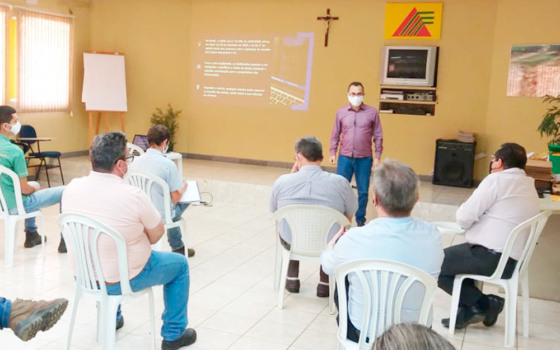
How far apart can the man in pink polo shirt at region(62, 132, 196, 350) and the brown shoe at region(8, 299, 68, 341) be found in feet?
1.00

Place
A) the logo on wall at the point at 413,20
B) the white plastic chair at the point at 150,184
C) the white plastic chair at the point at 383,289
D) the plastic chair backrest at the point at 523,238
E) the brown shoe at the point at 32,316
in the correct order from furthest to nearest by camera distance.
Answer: the logo on wall at the point at 413,20 < the white plastic chair at the point at 150,184 < the plastic chair backrest at the point at 523,238 < the brown shoe at the point at 32,316 < the white plastic chair at the point at 383,289

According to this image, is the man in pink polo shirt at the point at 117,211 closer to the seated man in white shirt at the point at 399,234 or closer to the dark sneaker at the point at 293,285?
the seated man in white shirt at the point at 399,234

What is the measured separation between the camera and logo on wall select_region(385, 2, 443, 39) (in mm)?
8523

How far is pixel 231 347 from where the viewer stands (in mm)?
3465

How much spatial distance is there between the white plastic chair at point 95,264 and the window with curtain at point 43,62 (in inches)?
256

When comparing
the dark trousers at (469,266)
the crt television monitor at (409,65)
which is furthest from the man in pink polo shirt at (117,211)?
the crt television monitor at (409,65)

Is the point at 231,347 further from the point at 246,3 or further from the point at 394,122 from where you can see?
the point at 246,3

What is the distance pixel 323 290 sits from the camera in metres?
4.40

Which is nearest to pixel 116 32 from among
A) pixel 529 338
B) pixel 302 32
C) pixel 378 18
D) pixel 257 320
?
pixel 302 32

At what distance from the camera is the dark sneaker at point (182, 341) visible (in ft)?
11.0

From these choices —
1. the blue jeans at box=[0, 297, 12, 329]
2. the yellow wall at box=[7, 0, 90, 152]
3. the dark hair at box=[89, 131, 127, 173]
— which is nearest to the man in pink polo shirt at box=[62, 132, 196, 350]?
the dark hair at box=[89, 131, 127, 173]

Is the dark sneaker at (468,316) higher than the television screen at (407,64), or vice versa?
the television screen at (407,64)

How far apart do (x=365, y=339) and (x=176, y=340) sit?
1.26 metres

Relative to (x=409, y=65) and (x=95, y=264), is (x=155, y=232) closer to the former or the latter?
(x=95, y=264)
